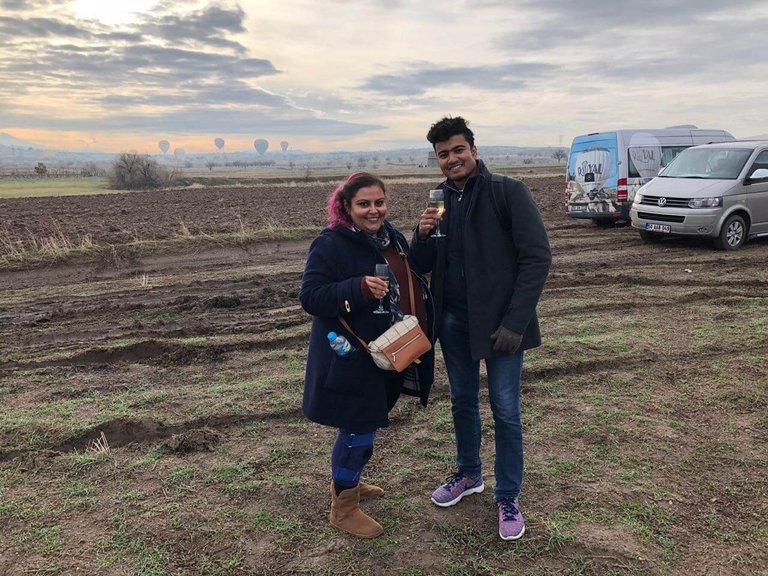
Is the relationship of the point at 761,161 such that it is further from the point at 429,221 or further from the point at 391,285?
the point at 391,285

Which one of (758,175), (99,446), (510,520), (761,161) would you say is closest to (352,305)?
(510,520)

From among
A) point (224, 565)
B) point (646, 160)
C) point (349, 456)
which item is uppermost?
point (646, 160)

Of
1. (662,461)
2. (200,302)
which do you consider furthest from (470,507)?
(200,302)

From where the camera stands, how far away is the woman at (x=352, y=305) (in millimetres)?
2688

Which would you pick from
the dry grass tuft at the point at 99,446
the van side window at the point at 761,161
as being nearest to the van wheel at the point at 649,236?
→ the van side window at the point at 761,161

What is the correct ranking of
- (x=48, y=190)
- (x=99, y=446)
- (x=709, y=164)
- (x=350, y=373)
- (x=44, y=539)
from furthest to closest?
(x=48, y=190) → (x=709, y=164) → (x=99, y=446) → (x=44, y=539) → (x=350, y=373)

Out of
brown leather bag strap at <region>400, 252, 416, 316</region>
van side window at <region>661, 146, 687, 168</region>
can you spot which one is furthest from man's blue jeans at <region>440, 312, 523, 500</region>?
van side window at <region>661, 146, 687, 168</region>

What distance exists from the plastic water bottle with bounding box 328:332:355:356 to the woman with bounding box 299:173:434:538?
2 cm

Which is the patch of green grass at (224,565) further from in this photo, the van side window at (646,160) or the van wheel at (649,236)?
the van side window at (646,160)

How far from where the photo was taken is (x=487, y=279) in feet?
9.07

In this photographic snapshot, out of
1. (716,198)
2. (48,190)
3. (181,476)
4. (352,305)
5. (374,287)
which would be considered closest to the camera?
(374,287)

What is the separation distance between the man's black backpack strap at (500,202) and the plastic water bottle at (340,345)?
96 centimetres

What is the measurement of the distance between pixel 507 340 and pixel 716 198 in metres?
9.74

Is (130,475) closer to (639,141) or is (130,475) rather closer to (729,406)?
(729,406)
